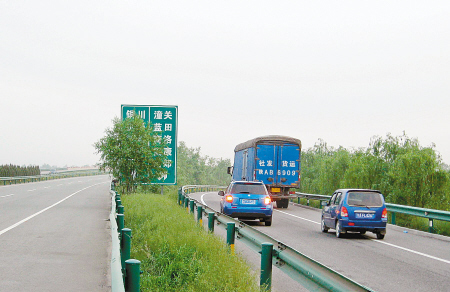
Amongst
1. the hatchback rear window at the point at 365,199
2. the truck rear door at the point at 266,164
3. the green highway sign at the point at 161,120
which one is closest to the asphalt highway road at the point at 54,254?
the hatchback rear window at the point at 365,199

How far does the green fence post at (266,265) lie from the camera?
5.84 meters

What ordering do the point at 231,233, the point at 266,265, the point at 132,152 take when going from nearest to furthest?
the point at 266,265 < the point at 231,233 < the point at 132,152

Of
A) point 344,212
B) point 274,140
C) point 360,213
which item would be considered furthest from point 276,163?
point 360,213

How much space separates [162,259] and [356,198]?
8.28 meters

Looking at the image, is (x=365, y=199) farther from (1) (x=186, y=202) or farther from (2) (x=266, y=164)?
(2) (x=266, y=164)

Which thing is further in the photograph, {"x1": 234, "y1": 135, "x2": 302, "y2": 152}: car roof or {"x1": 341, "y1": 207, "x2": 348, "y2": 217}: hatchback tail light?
{"x1": 234, "y1": 135, "x2": 302, "y2": 152}: car roof

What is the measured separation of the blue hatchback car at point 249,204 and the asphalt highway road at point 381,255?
0.62 meters

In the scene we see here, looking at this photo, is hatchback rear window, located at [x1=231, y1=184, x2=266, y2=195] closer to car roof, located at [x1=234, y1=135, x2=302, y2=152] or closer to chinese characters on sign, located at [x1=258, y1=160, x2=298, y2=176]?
chinese characters on sign, located at [x1=258, y1=160, x2=298, y2=176]

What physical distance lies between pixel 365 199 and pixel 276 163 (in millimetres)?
12425

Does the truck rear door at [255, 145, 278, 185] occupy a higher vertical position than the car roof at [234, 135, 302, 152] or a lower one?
lower

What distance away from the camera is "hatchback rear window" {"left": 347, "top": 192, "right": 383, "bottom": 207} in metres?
14.8

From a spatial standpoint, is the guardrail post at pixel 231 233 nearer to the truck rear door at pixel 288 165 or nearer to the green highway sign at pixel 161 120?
the truck rear door at pixel 288 165

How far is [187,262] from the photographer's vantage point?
7.95 meters

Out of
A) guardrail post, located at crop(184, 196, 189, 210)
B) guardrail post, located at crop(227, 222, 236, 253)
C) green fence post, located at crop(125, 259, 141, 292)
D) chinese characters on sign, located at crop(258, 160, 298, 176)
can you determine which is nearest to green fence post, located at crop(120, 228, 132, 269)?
guardrail post, located at crop(227, 222, 236, 253)
